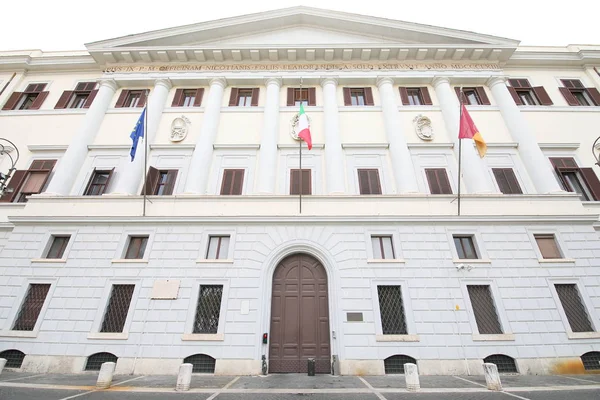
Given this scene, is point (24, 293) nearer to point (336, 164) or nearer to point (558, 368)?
point (336, 164)

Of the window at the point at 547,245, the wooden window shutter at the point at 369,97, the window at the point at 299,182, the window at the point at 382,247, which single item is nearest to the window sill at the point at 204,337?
the window at the point at 382,247

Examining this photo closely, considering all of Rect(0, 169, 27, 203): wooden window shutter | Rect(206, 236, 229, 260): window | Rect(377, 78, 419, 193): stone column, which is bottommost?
Rect(206, 236, 229, 260): window

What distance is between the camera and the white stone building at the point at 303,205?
33.4 ft

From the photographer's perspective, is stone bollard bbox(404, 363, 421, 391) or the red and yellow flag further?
the red and yellow flag

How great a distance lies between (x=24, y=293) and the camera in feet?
35.9

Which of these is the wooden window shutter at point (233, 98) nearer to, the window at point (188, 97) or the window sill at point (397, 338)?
the window at point (188, 97)

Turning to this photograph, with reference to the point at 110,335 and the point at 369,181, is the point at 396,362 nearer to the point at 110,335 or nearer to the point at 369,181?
the point at 369,181

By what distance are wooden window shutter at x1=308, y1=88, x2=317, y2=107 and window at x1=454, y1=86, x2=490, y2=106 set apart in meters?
8.51

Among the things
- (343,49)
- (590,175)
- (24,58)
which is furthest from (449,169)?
(24,58)

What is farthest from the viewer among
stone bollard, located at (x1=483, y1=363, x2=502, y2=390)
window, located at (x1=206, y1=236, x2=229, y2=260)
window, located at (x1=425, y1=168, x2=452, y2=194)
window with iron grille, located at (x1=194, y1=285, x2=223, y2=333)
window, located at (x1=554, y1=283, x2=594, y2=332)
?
window, located at (x1=425, y1=168, x2=452, y2=194)

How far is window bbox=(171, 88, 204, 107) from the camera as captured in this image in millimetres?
16844

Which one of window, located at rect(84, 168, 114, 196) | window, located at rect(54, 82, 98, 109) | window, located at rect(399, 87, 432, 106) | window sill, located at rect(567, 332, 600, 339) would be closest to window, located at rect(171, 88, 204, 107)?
window, located at rect(54, 82, 98, 109)

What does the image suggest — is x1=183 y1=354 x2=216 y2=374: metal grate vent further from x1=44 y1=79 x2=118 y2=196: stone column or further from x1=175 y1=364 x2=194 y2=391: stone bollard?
x1=44 y1=79 x2=118 y2=196: stone column

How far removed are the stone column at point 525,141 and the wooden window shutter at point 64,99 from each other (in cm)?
2570
